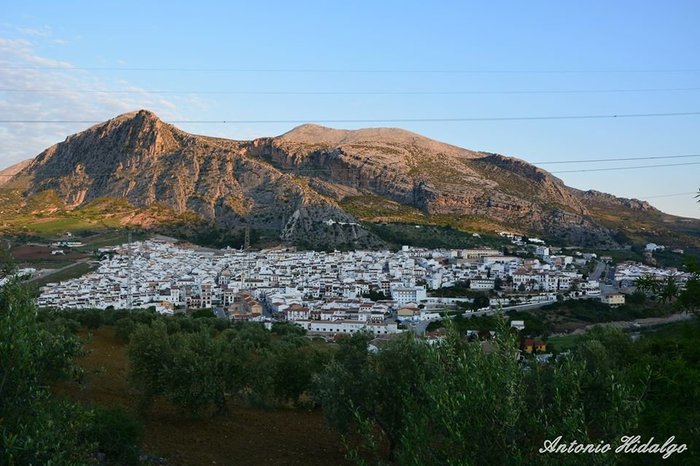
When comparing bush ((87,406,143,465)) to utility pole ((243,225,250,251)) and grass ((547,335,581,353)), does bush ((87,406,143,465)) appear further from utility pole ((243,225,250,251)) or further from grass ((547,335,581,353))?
utility pole ((243,225,250,251))

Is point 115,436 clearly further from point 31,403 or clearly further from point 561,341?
point 561,341

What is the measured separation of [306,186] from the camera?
109438mm

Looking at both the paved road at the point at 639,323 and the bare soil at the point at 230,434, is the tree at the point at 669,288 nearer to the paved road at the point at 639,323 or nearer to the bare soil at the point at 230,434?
the bare soil at the point at 230,434

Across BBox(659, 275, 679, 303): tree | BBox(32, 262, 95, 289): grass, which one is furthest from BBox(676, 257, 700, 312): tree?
BBox(32, 262, 95, 289): grass

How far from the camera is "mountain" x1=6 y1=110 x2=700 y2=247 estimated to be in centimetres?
10225

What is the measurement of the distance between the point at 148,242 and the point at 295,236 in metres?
23.8

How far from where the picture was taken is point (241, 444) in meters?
12.7
